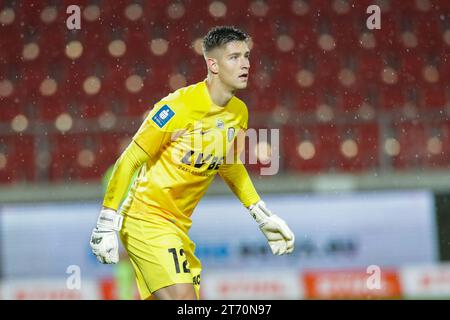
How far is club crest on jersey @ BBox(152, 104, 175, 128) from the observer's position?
3.85 meters

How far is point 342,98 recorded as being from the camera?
879 cm

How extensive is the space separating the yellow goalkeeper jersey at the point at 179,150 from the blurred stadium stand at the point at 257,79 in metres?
3.86

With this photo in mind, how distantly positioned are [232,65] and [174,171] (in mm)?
537

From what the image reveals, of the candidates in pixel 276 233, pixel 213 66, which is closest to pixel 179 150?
pixel 213 66

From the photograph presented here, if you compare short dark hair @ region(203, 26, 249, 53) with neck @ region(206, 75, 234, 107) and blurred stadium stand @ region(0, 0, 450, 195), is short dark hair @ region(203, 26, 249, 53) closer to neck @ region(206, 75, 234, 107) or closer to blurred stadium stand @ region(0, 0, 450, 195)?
neck @ region(206, 75, 234, 107)

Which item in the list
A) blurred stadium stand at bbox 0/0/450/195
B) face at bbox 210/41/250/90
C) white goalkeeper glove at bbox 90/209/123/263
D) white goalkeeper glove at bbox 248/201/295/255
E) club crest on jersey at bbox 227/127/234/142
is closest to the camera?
white goalkeeper glove at bbox 90/209/123/263

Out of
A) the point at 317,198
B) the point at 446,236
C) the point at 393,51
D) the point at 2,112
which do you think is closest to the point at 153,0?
the point at 2,112

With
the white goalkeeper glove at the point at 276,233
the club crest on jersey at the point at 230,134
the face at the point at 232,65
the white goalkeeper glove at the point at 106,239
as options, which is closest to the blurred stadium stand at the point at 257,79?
the white goalkeeper glove at the point at 276,233

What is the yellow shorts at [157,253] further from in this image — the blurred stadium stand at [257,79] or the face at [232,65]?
the blurred stadium stand at [257,79]

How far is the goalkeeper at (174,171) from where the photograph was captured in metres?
3.83

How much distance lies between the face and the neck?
1.2 inches

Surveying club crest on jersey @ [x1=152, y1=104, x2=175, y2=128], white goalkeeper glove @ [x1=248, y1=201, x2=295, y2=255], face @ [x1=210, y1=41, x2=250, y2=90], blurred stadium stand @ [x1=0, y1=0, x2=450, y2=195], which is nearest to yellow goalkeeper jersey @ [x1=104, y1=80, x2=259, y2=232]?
club crest on jersey @ [x1=152, y1=104, x2=175, y2=128]

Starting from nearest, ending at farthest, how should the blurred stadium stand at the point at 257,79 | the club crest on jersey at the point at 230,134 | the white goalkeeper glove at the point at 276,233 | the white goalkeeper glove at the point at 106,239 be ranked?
the white goalkeeper glove at the point at 106,239 → the club crest on jersey at the point at 230,134 → the white goalkeeper glove at the point at 276,233 → the blurred stadium stand at the point at 257,79
